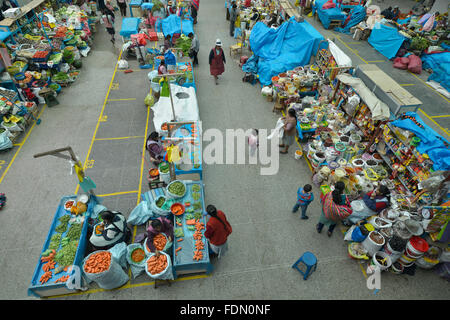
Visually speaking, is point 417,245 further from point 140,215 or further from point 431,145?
point 140,215

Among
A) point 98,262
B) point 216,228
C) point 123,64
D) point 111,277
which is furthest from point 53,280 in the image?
point 123,64

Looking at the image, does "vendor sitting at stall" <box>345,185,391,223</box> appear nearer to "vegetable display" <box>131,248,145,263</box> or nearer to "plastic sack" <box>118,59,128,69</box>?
"vegetable display" <box>131,248,145,263</box>

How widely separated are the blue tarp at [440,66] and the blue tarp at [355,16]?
6.54 meters

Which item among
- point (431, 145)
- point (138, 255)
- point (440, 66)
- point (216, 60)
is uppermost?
point (431, 145)

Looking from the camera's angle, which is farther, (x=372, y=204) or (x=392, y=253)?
(x=372, y=204)

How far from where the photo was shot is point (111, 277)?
6016 millimetres

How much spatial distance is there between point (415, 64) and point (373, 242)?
13298 mm

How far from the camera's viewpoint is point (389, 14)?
1920 cm

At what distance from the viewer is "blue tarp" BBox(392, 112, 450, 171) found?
6660 mm

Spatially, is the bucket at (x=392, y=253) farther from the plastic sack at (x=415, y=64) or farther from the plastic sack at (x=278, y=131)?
the plastic sack at (x=415, y=64)

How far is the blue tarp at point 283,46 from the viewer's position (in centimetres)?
1235

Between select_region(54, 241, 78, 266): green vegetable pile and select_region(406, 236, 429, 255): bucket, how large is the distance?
846 cm

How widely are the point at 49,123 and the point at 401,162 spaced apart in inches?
559

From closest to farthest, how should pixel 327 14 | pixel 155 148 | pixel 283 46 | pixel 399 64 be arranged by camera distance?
pixel 155 148, pixel 283 46, pixel 399 64, pixel 327 14
